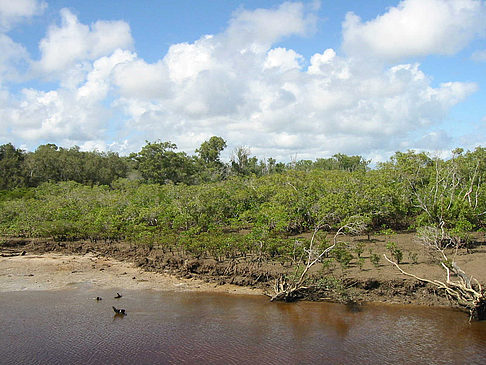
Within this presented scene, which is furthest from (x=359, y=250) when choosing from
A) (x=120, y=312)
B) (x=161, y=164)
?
(x=161, y=164)

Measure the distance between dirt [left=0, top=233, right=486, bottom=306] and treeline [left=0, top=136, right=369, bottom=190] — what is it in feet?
79.7

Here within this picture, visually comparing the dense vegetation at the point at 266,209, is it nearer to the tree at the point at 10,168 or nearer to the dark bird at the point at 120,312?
the dark bird at the point at 120,312

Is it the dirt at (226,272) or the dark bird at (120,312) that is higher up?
the dirt at (226,272)

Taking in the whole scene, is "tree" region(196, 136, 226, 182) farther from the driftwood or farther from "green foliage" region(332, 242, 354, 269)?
the driftwood

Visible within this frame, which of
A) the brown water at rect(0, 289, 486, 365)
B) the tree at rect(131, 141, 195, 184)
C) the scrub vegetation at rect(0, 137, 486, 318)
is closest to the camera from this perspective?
the brown water at rect(0, 289, 486, 365)

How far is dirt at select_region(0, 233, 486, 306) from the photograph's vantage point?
13508mm

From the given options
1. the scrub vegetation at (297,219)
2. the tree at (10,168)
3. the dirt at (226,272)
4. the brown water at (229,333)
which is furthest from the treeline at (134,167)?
the brown water at (229,333)

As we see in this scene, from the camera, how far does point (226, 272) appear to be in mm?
16000

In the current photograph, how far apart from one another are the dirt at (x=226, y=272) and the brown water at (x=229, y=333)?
2.91ft

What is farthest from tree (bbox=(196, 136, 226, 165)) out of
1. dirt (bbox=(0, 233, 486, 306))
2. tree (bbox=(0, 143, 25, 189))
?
dirt (bbox=(0, 233, 486, 306))

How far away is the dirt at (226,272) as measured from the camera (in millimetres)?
13508

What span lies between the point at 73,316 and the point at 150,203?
14542 millimetres

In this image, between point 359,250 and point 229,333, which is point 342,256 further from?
point 229,333

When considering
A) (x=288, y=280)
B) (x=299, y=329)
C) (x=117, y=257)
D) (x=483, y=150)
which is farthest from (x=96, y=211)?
(x=483, y=150)
